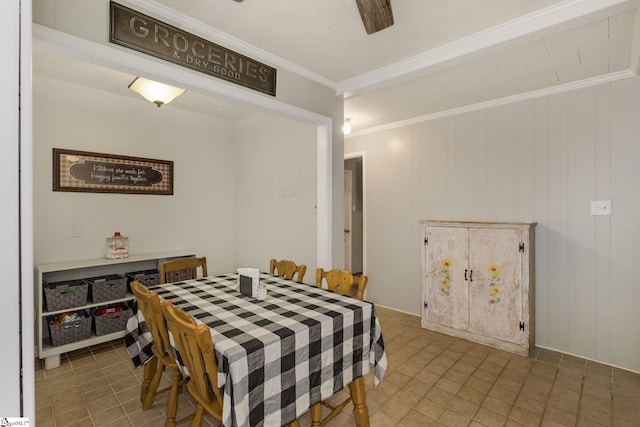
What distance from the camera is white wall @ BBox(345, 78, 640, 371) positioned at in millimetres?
2580

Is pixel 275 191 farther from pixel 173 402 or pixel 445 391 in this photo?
pixel 445 391

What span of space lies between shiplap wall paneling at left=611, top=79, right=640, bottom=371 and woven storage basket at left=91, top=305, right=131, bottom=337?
4443 millimetres

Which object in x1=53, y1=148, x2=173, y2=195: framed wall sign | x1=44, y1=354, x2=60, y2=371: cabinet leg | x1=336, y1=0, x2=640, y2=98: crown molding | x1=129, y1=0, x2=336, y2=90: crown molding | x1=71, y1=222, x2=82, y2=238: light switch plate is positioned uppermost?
x1=129, y1=0, x2=336, y2=90: crown molding

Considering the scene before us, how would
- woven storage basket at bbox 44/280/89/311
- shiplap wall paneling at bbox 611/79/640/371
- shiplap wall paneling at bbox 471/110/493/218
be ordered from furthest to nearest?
shiplap wall paneling at bbox 471/110/493/218 < woven storage basket at bbox 44/280/89/311 < shiplap wall paneling at bbox 611/79/640/371

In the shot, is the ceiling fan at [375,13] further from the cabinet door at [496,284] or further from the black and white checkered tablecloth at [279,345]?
the cabinet door at [496,284]

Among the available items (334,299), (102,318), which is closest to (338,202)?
(334,299)

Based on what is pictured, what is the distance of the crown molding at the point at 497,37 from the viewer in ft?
5.49

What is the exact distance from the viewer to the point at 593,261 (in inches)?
107

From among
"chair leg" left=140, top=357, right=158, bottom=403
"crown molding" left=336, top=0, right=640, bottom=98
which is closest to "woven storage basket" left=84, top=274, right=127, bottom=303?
Answer: "chair leg" left=140, top=357, right=158, bottom=403

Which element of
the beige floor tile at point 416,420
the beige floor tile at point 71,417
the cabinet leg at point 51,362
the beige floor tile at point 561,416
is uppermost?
the cabinet leg at point 51,362

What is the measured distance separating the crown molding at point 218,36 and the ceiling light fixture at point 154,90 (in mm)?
548

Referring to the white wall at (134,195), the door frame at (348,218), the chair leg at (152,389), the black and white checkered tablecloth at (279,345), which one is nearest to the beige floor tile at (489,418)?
the black and white checkered tablecloth at (279,345)

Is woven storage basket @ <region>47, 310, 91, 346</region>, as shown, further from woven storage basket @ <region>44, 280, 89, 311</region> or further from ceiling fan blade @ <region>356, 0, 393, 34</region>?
ceiling fan blade @ <region>356, 0, 393, 34</region>

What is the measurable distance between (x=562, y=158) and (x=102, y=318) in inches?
180
